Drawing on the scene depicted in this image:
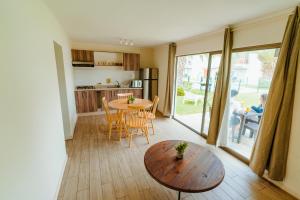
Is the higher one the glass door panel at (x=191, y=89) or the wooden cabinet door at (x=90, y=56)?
the wooden cabinet door at (x=90, y=56)

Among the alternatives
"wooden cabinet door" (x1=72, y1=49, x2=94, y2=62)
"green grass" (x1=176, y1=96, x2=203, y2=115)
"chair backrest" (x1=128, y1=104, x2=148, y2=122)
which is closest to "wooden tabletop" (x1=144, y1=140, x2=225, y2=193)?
"chair backrest" (x1=128, y1=104, x2=148, y2=122)

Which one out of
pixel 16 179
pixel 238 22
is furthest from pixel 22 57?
pixel 238 22

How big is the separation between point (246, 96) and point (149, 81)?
331 centimetres

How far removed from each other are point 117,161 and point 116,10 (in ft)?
7.89

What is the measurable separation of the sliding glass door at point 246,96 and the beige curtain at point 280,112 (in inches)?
17.2

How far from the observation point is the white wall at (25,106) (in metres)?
0.97

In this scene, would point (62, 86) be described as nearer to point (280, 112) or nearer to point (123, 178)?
point (123, 178)

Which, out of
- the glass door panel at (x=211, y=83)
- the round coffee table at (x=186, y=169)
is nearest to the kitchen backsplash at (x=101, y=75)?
the glass door panel at (x=211, y=83)

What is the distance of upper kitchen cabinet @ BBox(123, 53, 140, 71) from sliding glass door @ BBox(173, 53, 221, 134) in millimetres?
1652

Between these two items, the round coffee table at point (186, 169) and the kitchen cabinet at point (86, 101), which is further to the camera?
the kitchen cabinet at point (86, 101)

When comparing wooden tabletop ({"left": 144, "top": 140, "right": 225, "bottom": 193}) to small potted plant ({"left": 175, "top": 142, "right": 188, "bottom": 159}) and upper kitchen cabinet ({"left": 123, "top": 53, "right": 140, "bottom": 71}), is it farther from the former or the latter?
upper kitchen cabinet ({"left": 123, "top": 53, "right": 140, "bottom": 71})

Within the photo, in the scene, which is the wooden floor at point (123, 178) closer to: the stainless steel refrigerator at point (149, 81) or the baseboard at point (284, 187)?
the baseboard at point (284, 187)

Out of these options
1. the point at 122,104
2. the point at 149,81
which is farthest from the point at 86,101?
the point at 149,81

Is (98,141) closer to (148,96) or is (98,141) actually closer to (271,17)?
(148,96)
